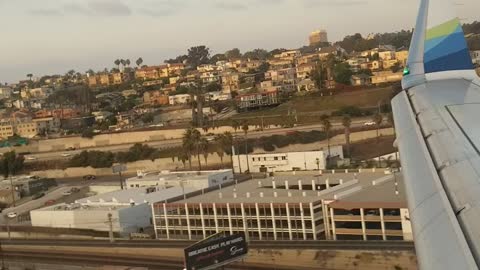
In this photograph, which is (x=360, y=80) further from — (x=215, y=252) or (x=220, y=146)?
(x=215, y=252)

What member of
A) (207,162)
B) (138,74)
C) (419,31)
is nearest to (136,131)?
(207,162)

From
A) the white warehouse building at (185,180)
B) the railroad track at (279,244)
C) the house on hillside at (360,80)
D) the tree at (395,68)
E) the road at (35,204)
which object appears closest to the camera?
the railroad track at (279,244)

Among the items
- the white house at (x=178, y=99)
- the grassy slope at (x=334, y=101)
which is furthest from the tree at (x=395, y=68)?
the white house at (x=178, y=99)

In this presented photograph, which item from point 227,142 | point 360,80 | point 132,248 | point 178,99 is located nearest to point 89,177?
point 227,142

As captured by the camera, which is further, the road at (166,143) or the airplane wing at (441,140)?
the road at (166,143)

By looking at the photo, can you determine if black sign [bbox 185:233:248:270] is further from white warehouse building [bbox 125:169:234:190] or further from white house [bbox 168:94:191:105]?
white house [bbox 168:94:191:105]

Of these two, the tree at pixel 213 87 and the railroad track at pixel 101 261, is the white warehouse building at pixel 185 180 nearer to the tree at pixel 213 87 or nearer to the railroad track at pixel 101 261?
the railroad track at pixel 101 261

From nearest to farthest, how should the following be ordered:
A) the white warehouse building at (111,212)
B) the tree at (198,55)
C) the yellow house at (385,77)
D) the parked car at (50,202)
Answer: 1. the white warehouse building at (111,212)
2. the parked car at (50,202)
3. the yellow house at (385,77)
4. the tree at (198,55)

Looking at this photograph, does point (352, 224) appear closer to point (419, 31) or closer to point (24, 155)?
point (419, 31)
